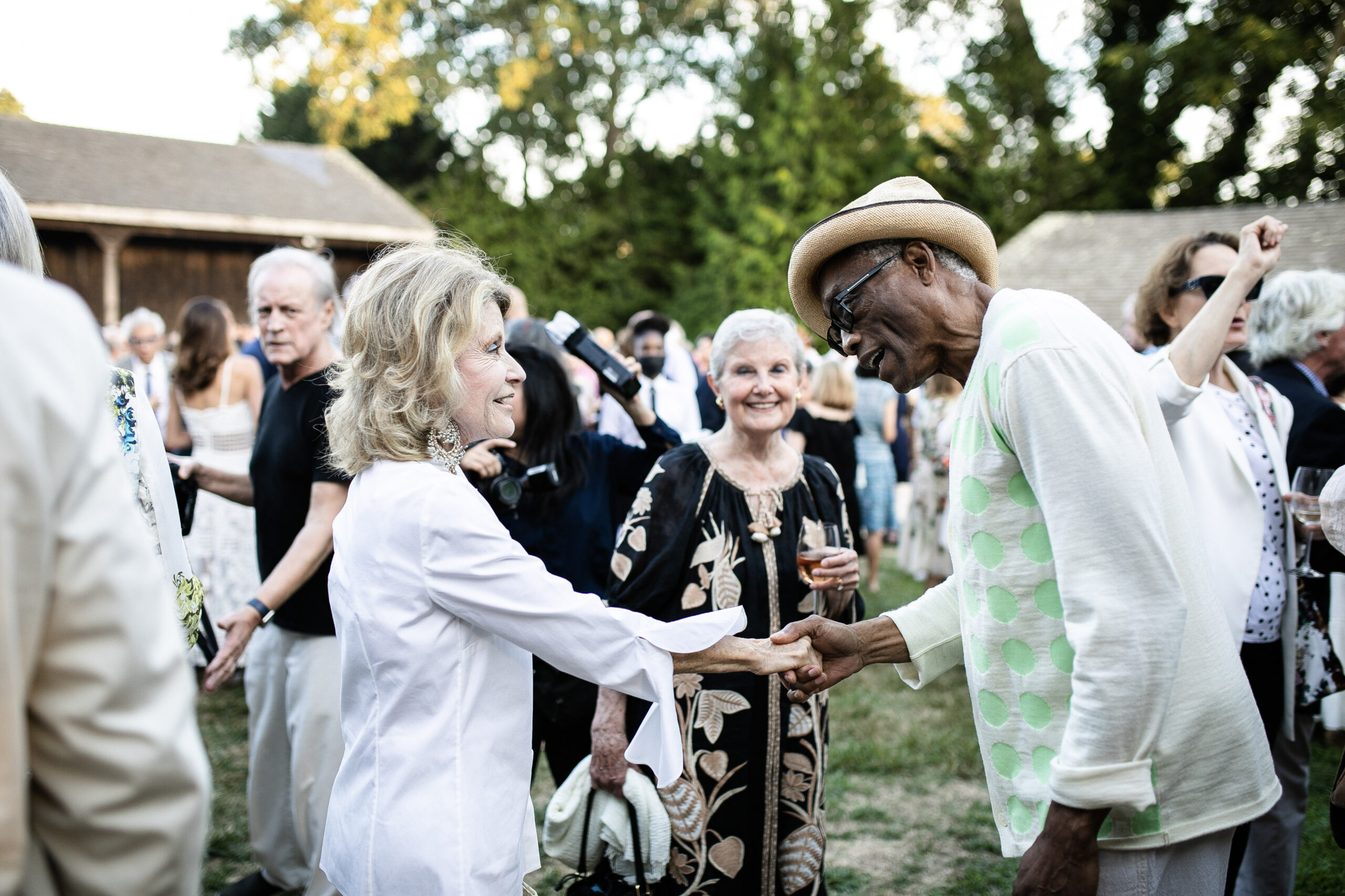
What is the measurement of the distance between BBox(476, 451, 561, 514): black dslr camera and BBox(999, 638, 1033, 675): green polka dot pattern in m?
1.93

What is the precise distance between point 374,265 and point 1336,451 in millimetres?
3343

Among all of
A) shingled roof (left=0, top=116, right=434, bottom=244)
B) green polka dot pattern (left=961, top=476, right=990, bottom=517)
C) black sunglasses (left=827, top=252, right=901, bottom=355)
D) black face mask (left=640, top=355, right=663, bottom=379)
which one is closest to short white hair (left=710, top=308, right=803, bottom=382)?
black sunglasses (left=827, top=252, right=901, bottom=355)

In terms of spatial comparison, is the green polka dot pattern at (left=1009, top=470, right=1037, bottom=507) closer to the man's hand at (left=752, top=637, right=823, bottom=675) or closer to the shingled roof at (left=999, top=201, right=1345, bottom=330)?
the man's hand at (left=752, top=637, right=823, bottom=675)

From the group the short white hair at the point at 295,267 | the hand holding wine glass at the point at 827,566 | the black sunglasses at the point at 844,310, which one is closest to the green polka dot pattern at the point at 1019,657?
the black sunglasses at the point at 844,310

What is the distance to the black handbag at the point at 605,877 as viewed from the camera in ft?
8.87

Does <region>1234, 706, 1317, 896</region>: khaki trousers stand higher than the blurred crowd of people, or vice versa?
the blurred crowd of people

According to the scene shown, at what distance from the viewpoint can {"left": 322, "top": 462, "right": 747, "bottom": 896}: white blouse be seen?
76.7 inches

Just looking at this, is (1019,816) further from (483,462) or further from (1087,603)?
(483,462)

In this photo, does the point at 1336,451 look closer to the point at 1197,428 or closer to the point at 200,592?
the point at 1197,428

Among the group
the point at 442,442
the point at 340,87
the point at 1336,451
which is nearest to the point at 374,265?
the point at 442,442

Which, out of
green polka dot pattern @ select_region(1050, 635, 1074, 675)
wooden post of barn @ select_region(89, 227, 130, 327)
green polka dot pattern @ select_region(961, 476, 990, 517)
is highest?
wooden post of barn @ select_region(89, 227, 130, 327)

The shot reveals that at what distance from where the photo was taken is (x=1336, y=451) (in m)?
3.39

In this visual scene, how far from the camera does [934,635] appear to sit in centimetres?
233

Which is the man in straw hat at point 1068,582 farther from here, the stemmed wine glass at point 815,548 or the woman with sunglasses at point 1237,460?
the woman with sunglasses at point 1237,460
